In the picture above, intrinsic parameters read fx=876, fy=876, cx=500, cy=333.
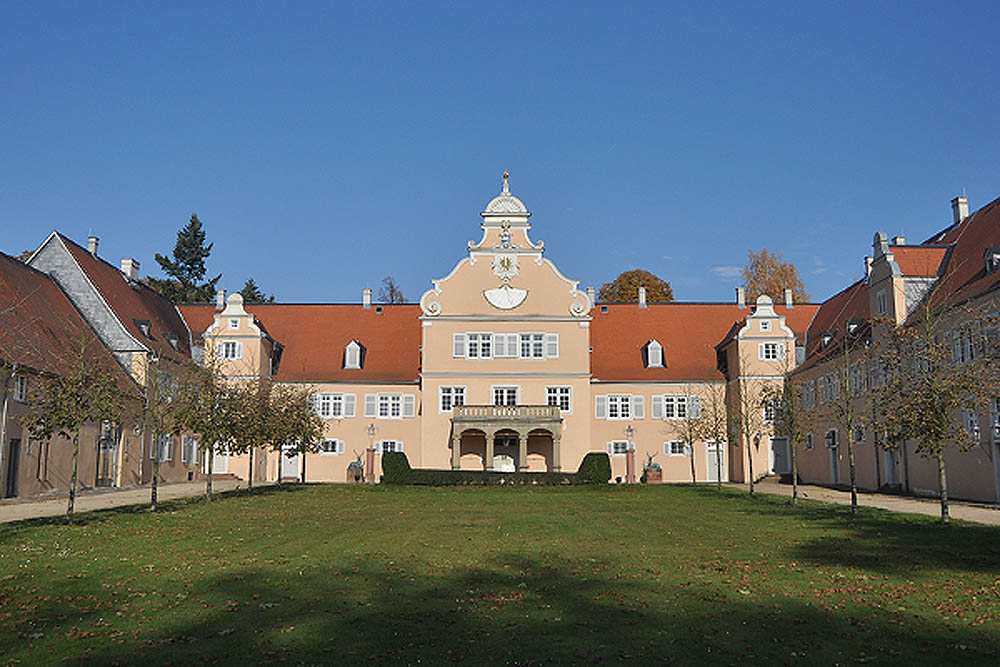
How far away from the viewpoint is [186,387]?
87.7 feet

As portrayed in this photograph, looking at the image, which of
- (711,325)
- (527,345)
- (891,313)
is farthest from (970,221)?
(527,345)

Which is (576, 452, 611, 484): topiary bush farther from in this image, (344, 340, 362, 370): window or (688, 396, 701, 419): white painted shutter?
(344, 340, 362, 370): window

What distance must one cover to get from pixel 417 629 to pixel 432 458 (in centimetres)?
3785

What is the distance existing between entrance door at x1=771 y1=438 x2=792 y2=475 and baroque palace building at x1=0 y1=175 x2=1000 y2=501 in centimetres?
8

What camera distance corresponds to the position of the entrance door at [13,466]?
29109 millimetres

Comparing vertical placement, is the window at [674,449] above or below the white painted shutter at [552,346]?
below

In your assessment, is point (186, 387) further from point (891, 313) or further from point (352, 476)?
point (891, 313)

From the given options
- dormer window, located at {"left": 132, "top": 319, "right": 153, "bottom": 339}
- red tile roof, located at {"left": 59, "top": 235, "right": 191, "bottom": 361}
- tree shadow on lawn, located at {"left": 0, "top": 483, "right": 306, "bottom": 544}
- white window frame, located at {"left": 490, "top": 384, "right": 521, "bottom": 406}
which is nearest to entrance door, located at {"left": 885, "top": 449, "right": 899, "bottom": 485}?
white window frame, located at {"left": 490, "top": 384, "right": 521, "bottom": 406}

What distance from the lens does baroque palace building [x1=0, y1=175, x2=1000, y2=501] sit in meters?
43.0

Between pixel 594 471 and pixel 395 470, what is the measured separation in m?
8.83

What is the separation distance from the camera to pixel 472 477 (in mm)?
38812

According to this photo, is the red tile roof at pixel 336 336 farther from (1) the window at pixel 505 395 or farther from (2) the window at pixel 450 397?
(1) the window at pixel 505 395

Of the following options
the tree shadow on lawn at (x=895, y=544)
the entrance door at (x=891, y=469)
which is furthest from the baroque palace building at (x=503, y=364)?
the tree shadow on lawn at (x=895, y=544)

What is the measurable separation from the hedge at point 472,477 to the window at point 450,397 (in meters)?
8.00
